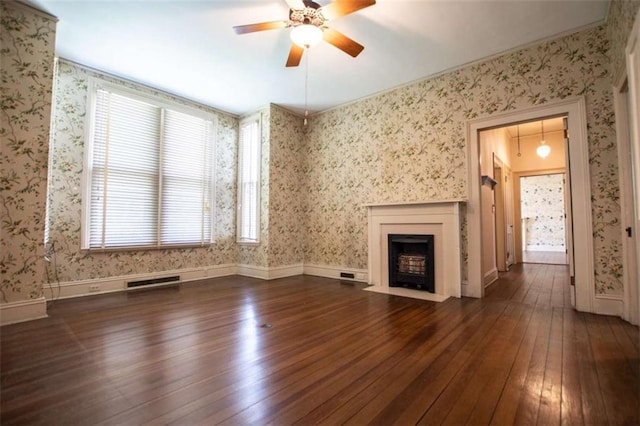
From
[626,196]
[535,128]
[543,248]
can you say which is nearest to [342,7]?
[626,196]

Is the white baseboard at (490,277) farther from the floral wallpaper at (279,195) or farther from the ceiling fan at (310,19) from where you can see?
the ceiling fan at (310,19)

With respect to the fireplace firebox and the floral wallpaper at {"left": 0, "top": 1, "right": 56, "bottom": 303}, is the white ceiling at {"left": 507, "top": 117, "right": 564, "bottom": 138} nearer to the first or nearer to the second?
the fireplace firebox

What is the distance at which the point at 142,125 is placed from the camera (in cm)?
427

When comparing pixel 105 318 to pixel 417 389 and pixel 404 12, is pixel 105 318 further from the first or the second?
pixel 404 12

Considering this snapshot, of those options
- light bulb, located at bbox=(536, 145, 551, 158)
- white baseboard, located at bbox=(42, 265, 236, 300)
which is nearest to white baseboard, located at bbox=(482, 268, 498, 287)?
light bulb, located at bbox=(536, 145, 551, 158)

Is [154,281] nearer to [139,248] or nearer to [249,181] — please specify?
[139,248]

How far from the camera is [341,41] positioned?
2.79 m

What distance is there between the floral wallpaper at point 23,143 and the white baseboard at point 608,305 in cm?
541

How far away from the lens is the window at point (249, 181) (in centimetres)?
512

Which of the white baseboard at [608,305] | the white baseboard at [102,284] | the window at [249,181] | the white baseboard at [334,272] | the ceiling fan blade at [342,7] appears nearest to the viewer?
the ceiling fan blade at [342,7]

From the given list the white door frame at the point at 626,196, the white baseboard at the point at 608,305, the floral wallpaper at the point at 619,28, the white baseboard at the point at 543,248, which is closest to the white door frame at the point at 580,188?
the white baseboard at the point at 608,305

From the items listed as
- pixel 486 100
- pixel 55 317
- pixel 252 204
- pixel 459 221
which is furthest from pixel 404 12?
pixel 55 317

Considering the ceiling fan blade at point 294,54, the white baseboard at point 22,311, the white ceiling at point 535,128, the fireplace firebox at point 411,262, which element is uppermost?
the white ceiling at point 535,128

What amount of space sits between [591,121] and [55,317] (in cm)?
560
